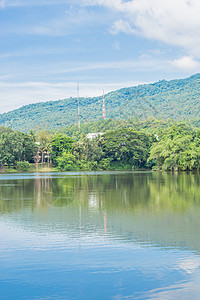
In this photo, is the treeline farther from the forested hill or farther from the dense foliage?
the forested hill

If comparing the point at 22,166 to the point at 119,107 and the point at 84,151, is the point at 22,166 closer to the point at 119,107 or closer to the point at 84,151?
the point at 84,151

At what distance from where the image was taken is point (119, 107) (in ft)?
557

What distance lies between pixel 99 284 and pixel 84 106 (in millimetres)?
187351

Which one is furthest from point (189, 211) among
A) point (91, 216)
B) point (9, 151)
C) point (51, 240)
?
point (9, 151)

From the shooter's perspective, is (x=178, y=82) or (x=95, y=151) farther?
(x=178, y=82)

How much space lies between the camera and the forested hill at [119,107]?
150125 mm

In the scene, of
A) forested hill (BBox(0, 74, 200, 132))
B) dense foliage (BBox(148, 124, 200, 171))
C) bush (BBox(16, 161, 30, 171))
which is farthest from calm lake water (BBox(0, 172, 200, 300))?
forested hill (BBox(0, 74, 200, 132))

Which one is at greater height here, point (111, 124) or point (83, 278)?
point (111, 124)

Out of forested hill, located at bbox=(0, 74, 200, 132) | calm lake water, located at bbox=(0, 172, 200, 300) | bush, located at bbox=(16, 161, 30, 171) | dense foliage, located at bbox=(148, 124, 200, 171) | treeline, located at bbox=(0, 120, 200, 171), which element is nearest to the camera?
calm lake water, located at bbox=(0, 172, 200, 300)

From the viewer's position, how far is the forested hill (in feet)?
493

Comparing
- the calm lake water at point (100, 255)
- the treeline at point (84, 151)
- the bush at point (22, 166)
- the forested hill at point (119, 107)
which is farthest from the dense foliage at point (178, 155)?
the forested hill at point (119, 107)

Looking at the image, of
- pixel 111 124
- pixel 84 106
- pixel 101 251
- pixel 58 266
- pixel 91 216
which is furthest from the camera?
pixel 84 106

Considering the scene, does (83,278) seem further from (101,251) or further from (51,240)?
(51,240)

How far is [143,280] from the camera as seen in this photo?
663 cm
